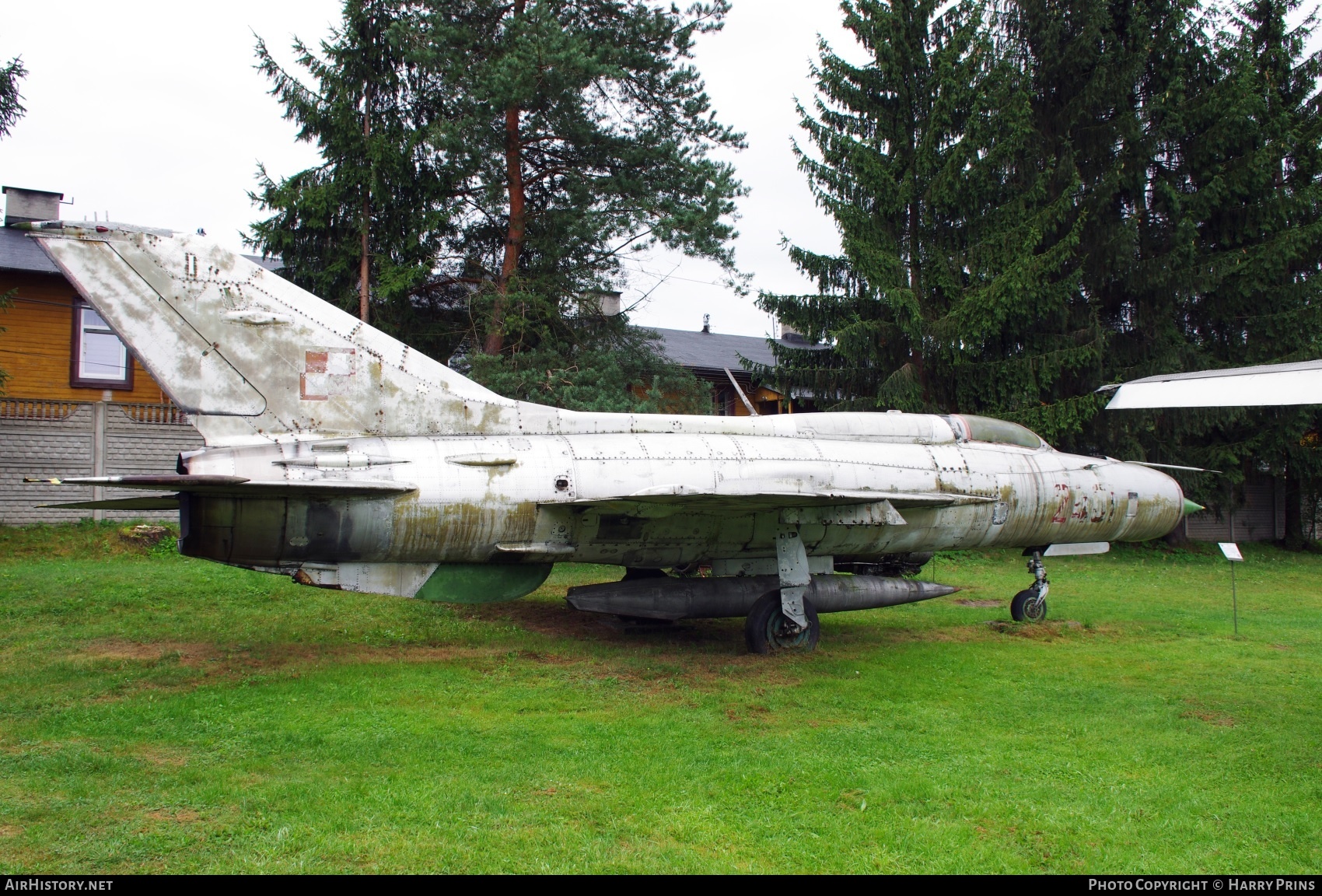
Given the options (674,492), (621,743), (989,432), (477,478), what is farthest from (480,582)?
(989,432)

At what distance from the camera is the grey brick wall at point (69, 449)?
16.8m

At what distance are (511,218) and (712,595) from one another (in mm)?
10107

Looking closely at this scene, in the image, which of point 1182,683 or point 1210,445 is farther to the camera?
point 1210,445

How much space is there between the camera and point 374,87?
17.6 meters

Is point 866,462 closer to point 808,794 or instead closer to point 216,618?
point 808,794

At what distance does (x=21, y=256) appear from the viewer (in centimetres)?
1933

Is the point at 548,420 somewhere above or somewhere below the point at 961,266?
below

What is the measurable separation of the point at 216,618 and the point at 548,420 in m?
5.00

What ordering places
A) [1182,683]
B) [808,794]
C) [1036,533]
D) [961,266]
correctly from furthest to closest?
[961,266], [1036,533], [1182,683], [808,794]

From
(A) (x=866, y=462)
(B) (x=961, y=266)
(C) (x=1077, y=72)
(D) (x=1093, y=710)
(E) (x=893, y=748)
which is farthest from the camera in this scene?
(C) (x=1077, y=72)

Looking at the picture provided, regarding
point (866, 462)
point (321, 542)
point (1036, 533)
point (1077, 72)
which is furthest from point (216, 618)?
point (1077, 72)

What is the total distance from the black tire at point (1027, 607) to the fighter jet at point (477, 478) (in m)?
1.17

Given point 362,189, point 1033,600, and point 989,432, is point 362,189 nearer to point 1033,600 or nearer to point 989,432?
point 989,432

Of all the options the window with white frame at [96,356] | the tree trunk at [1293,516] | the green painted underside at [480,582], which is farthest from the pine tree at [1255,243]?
the window with white frame at [96,356]
